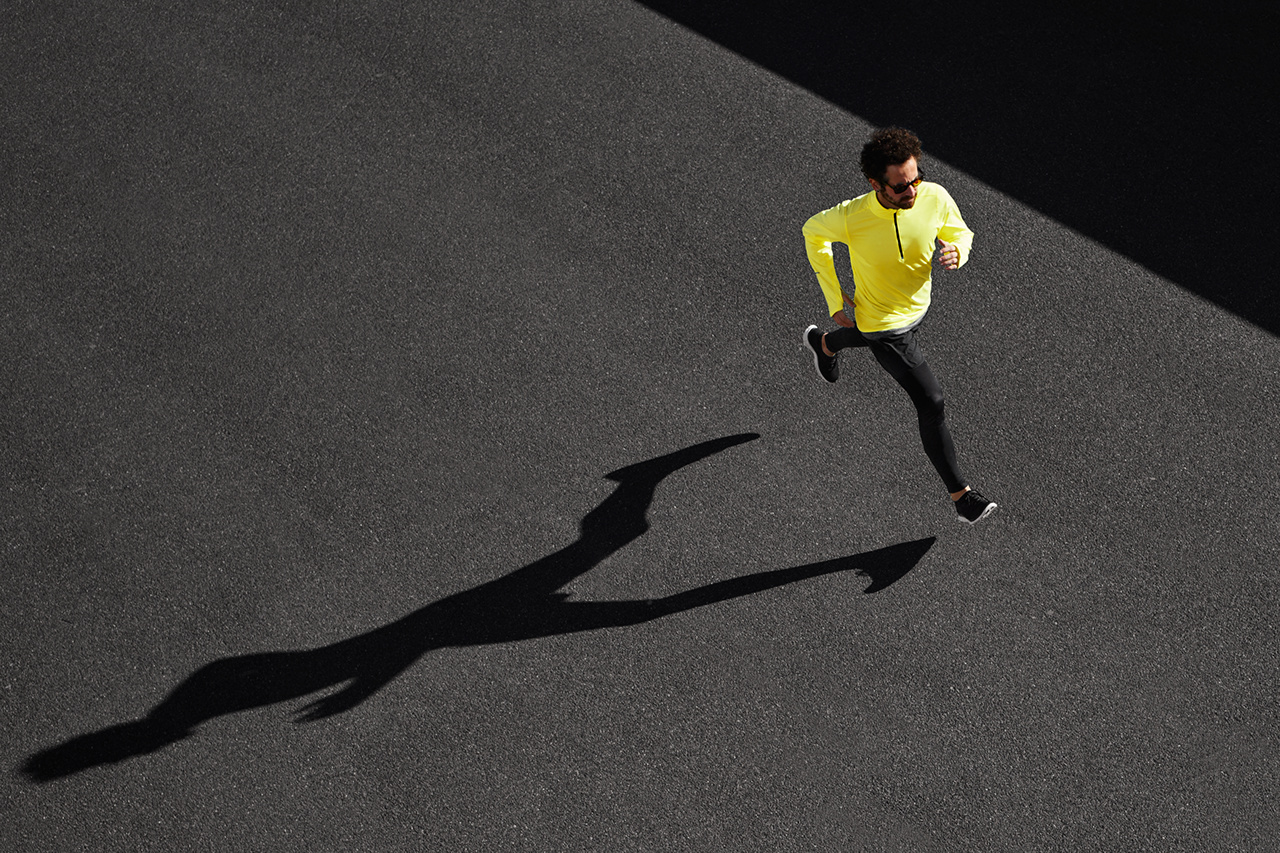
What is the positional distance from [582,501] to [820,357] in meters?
1.52

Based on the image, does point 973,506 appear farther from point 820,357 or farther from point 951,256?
point 951,256

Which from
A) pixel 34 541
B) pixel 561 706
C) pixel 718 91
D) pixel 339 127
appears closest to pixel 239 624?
pixel 34 541

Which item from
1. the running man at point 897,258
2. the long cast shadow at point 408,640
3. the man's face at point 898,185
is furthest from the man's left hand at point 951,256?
the long cast shadow at point 408,640

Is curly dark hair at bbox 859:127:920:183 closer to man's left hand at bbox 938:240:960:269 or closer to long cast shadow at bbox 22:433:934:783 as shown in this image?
man's left hand at bbox 938:240:960:269

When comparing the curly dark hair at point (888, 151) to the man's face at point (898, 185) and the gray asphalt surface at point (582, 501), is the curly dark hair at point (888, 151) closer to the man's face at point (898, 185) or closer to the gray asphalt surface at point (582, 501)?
the man's face at point (898, 185)

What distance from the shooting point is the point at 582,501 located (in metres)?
5.62

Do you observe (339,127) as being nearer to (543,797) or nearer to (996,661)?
(543,797)

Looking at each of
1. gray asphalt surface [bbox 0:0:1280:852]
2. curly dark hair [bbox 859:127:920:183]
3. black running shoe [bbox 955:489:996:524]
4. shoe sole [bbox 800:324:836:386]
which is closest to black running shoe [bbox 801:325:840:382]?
shoe sole [bbox 800:324:836:386]

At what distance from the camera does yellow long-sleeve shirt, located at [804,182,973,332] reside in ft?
14.9

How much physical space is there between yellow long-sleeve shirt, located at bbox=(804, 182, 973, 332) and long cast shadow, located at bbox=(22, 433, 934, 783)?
1.33 metres

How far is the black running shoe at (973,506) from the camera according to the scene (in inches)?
206

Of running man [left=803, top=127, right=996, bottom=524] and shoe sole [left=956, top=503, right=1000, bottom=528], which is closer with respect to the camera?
running man [left=803, top=127, right=996, bottom=524]

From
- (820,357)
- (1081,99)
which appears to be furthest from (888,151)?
(1081,99)

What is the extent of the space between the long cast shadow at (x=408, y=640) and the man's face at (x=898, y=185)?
6.13 feet
